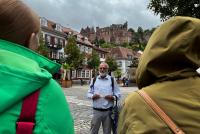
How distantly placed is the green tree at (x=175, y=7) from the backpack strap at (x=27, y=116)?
440 inches

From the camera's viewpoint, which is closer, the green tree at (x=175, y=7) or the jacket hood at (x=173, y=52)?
the jacket hood at (x=173, y=52)

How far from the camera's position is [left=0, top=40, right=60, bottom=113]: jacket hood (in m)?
1.77

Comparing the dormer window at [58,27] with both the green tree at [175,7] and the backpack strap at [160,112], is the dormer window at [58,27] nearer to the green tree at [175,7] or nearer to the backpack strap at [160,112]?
the green tree at [175,7]

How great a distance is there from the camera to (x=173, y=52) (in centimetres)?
220

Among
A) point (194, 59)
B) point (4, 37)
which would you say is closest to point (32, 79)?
point (4, 37)

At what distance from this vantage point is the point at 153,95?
221cm

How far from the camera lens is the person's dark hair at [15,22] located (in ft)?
6.52

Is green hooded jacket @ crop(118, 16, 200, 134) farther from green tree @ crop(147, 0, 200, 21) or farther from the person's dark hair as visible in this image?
green tree @ crop(147, 0, 200, 21)

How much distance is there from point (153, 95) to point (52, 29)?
84.6 m

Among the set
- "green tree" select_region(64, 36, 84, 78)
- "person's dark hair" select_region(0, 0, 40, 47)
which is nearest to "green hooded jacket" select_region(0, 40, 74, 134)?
"person's dark hair" select_region(0, 0, 40, 47)

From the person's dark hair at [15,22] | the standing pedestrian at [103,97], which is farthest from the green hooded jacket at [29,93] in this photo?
the standing pedestrian at [103,97]

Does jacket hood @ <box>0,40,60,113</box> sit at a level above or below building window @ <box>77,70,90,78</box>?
below

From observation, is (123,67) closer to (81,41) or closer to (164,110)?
(81,41)

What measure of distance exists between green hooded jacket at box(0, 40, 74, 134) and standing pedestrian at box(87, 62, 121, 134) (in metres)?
6.39
